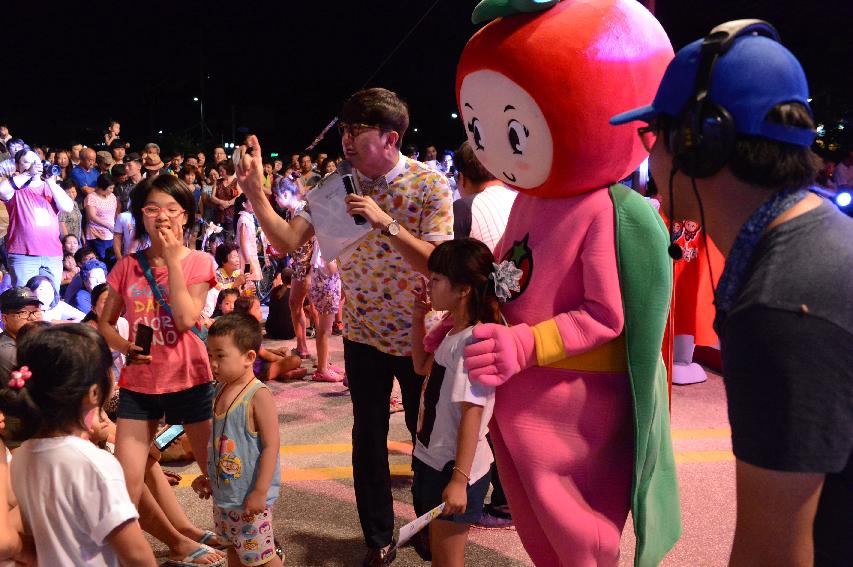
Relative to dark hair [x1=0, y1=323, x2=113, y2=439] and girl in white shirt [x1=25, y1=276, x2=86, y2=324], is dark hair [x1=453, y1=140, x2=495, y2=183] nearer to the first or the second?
dark hair [x1=0, y1=323, x2=113, y2=439]

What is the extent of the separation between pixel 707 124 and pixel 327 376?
17.1 feet

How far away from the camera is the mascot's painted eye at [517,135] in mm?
2469

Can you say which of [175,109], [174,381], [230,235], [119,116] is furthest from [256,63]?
[174,381]

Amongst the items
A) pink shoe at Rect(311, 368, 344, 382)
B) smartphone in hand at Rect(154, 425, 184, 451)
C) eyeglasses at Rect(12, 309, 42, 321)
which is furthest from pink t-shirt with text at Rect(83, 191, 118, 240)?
smartphone in hand at Rect(154, 425, 184, 451)

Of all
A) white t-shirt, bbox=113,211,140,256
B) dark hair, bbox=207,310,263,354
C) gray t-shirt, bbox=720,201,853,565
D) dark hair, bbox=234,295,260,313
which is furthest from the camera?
white t-shirt, bbox=113,211,140,256

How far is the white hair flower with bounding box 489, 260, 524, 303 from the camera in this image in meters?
2.45

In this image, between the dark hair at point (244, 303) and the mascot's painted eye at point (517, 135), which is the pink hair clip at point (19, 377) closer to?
the mascot's painted eye at point (517, 135)

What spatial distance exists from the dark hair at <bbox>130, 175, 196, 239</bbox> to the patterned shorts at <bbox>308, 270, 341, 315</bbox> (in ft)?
9.93

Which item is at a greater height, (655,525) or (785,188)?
(785,188)

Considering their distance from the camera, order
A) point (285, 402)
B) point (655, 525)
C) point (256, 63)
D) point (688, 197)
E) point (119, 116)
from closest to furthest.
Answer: point (688, 197) → point (655, 525) → point (285, 402) → point (119, 116) → point (256, 63)

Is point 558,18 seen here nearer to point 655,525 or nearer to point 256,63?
point 655,525

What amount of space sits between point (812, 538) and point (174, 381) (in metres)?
2.59

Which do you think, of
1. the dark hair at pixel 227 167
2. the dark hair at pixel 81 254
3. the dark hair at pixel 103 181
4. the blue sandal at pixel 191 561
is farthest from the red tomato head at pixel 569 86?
the dark hair at pixel 227 167

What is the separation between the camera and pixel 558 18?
2.43 meters
